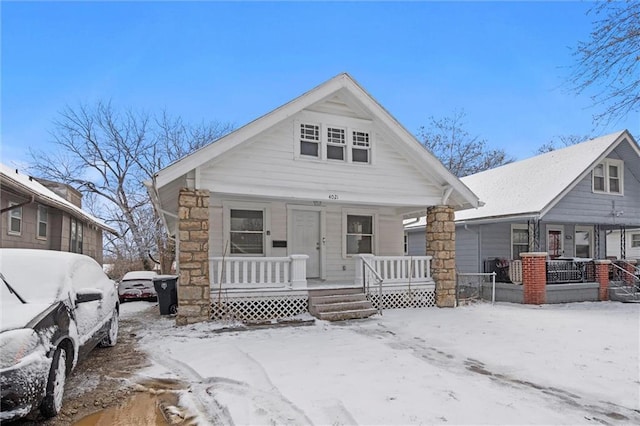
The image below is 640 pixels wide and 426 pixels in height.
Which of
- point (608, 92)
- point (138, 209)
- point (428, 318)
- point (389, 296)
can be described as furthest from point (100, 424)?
point (138, 209)

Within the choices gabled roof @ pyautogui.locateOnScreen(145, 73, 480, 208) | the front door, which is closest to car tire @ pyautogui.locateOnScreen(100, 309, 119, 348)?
gabled roof @ pyautogui.locateOnScreen(145, 73, 480, 208)

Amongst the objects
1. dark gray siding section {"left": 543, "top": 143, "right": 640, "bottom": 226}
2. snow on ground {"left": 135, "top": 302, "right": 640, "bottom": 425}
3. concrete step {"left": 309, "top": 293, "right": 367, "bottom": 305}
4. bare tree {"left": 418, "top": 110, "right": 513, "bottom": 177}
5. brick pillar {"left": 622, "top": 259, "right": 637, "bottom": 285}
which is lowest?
snow on ground {"left": 135, "top": 302, "right": 640, "bottom": 425}

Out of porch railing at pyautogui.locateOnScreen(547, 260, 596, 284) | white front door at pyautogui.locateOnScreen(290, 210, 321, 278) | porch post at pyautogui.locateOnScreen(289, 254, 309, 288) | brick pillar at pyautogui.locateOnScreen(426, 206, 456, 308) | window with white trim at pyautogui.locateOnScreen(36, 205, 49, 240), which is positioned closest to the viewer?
porch post at pyautogui.locateOnScreen(289, 254, 309, 288)

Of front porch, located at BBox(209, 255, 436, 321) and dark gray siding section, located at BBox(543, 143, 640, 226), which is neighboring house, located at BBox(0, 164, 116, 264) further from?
dark gray siding section, located at BBox(543, 143, 640, 226)

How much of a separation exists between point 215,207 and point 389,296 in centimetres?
512

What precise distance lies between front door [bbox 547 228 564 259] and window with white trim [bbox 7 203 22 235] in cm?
1808

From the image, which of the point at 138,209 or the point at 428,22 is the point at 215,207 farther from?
the point at 138,209

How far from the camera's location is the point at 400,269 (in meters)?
11.1

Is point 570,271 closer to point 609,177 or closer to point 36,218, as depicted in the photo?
point 609,177

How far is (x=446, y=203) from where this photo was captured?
36.8 feet

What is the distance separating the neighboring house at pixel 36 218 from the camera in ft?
34.8

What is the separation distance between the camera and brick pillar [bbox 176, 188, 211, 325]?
849cm

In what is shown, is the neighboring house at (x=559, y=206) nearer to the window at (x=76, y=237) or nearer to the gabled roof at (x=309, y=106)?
the gabled roof at (x=309, y=106)

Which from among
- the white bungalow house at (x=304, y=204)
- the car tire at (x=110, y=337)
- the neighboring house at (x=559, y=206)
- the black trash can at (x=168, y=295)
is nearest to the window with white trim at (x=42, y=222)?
the white bungalow house at (x=304, y=204)
